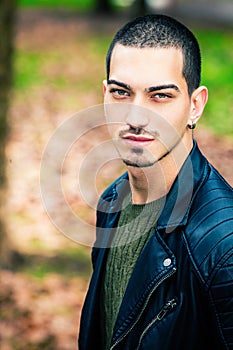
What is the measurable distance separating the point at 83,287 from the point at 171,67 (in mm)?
4919

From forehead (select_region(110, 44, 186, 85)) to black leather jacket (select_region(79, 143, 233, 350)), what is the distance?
0.39 meters

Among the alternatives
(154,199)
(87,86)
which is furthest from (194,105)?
(87,86)

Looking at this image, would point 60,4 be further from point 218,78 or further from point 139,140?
point 139,140

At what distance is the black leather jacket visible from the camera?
2.21 m

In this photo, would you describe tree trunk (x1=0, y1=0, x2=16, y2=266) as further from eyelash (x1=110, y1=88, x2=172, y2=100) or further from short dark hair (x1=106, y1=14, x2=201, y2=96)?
eyelash (x1=110, y1=88, x2=172, y2=100)

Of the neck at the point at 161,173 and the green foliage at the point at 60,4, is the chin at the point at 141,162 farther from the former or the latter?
the green foliage at the point at 60,4

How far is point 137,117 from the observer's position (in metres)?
2.46

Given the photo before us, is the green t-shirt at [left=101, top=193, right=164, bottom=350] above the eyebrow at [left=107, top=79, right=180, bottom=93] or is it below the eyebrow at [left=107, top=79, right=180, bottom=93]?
below

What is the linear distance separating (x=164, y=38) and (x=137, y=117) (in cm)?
35

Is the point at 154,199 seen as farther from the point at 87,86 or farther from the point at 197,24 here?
the point at 197,24

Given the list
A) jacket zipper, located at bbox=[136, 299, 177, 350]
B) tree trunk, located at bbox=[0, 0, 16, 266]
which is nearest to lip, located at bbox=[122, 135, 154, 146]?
jacket zipper, located at bbox=[136, 299, 177, 350]

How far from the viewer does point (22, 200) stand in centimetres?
905

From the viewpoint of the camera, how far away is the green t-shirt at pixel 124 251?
8.83 feet

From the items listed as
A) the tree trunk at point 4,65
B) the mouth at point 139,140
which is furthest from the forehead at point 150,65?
the tree trunk at point 4,65
